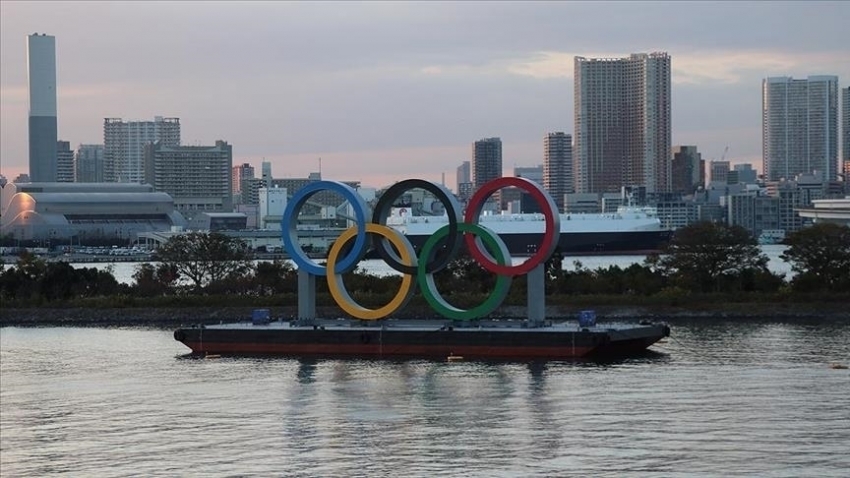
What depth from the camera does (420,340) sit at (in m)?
38.0

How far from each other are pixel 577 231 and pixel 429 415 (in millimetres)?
88055

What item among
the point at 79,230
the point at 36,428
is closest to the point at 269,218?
the point at 79,230

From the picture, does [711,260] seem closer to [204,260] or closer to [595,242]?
[204,260]

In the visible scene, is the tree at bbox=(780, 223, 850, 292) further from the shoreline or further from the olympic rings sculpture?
the olympic rings sculpture

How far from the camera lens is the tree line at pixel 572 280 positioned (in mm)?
53312

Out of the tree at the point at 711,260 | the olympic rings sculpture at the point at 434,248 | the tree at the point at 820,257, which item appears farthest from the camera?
the tree at the point at 711,260

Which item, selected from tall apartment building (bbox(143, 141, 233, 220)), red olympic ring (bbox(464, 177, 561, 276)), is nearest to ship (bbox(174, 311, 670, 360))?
red olympic ring (bbox(464, 177, 561, 276))

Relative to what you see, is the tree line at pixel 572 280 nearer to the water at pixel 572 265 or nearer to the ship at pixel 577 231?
the water at pixel 572 265

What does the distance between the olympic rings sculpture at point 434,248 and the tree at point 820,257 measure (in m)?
17.0

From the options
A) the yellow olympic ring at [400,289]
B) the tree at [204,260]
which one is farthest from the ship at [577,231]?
the yellow olympic ring at [400,289]

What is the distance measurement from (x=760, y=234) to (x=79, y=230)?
222ft

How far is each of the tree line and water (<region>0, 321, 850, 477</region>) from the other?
14.8 metres

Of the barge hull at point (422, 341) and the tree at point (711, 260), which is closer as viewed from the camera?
the barge hull at point (422, 341)

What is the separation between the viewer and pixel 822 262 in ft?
177
